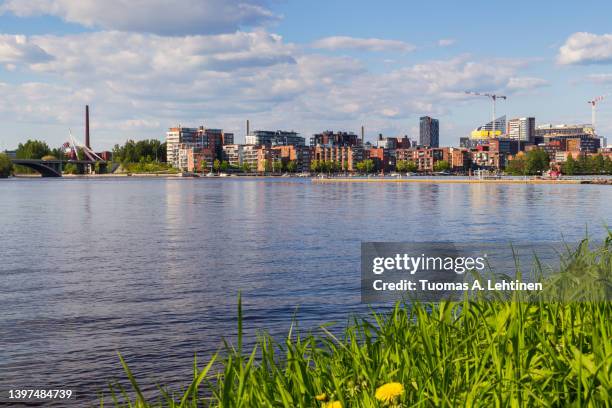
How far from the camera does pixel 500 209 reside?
6931 centimetres

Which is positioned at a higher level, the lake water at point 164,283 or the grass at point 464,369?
the grass at point 464,369

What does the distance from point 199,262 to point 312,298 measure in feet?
34.9

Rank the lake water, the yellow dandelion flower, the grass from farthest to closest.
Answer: the lake water → the grass → the yellow dandelion flower

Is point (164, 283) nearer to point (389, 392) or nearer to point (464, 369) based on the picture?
point (464, 369)

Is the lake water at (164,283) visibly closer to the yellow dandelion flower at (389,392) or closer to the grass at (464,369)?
the grass at (464,369)

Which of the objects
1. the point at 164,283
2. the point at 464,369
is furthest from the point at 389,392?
the point at 164,283

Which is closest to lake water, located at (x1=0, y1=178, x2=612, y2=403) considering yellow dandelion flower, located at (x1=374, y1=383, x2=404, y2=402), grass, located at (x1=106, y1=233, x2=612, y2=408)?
grass, located at (x1=106, y1=233, x2=612, y2=408)

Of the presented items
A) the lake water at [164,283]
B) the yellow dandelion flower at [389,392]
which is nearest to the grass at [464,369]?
the yellow dandelion flower at [389,392]

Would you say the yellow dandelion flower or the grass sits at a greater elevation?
the yellow dandelion flower

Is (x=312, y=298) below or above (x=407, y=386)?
below

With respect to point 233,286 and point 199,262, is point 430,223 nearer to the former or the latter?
point 199,262

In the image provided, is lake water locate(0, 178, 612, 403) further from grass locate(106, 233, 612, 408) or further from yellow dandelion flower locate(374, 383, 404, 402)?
yellow dandelion flower locate(374, 383, 404, 402)

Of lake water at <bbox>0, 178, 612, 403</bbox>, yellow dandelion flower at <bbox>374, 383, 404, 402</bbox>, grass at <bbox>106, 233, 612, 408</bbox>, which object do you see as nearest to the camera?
yellow dandelion flower at <bbox>374, 383, 404, 402</bbox>

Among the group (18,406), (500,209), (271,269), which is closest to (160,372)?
(18,406)
